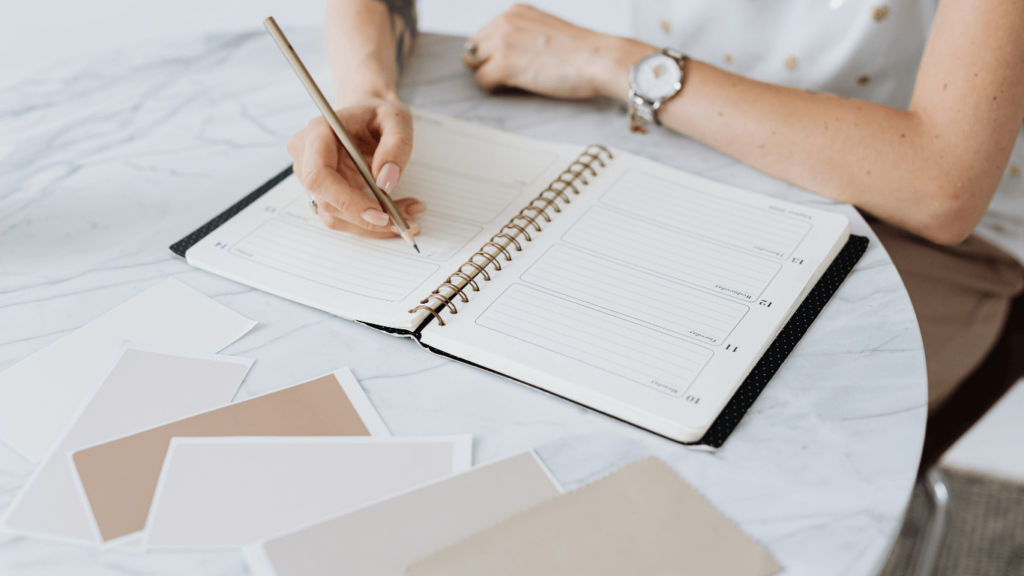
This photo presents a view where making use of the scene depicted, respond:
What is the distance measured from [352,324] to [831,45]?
2.43 ft

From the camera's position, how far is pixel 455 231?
680mm

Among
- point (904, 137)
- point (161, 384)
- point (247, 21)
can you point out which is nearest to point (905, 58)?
point (904, 137)

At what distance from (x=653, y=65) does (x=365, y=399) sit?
535 millimetres

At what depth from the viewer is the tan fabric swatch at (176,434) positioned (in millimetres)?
452

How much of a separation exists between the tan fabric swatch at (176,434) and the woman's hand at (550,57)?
20.1 inches

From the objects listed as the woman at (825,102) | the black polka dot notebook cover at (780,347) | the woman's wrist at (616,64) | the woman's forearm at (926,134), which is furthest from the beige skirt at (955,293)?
the woman's wrist at (616,64)

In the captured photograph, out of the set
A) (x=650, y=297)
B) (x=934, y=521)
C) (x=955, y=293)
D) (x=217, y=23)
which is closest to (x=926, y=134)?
(x=955, y=293)

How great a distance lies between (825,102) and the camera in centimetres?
77

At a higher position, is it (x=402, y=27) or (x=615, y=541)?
(x=402, y=27)

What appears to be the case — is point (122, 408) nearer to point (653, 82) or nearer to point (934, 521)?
point (653, 82)

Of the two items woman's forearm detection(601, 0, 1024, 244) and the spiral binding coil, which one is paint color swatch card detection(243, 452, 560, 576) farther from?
woman's forearm detection(601, 0, 1024, 244)

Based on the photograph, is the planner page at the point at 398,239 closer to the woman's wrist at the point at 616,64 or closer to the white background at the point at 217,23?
the woman's wrist at the point at 616,64

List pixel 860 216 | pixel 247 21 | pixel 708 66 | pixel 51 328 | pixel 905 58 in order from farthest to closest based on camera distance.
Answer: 1. pixel 247 21
2. pixel 905 58
3. pixel 708 66
4. pixel 860 216
5. pixel 51 328

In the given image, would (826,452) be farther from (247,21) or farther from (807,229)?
(247,21)
